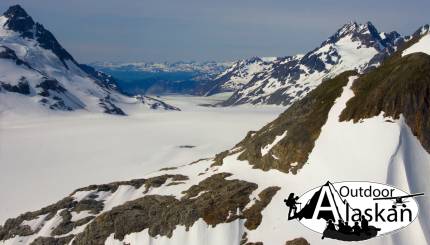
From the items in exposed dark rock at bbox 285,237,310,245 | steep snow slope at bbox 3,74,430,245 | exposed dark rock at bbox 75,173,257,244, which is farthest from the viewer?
exposed dark rock at bbox 75,173,257,244

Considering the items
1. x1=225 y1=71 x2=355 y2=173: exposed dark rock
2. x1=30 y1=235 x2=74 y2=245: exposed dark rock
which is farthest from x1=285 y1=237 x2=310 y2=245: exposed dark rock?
x1=30 y1=235 x2=74 y2=245: exposed dark rock

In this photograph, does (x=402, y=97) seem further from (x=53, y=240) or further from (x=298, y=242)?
(x=53, y=240)

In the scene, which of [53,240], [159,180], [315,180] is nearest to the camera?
[315,180]

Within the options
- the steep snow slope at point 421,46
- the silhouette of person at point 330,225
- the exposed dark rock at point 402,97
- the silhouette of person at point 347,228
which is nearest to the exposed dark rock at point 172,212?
the silhouette of person at point 330,225

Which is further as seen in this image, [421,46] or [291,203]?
[421,46]

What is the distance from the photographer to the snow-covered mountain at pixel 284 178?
7031 centimetres

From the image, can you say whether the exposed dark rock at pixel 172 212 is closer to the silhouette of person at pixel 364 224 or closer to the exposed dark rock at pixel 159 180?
the exposed dark rock at pixel 159 180

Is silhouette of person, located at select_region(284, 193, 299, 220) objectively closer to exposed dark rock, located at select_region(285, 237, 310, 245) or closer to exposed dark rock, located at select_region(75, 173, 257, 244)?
exposed dark rock, located at select_region(285, 237, 310, 245)

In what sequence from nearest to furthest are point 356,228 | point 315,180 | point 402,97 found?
point 356,228 < point 315,180 < point 402,97

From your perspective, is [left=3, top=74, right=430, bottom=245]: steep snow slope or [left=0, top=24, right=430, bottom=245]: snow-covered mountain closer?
[left=3, top=74, right=430, bottom=245]: steep snow slope

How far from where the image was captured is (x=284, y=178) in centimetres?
8062

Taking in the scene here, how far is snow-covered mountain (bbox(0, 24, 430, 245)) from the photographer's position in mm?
70312

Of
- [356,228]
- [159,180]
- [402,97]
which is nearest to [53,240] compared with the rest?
[159,180]

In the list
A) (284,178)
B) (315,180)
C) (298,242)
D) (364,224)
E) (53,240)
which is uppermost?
(315,180)
